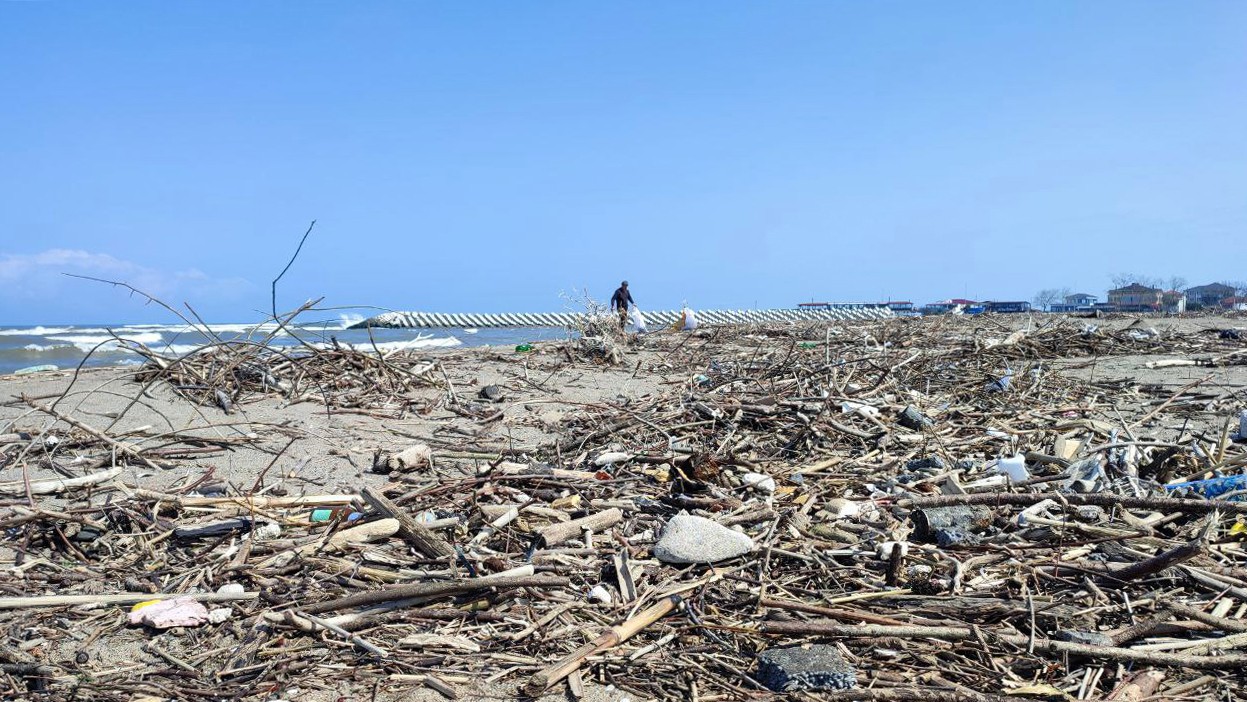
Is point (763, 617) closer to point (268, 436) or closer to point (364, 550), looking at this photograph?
point (364, 550)

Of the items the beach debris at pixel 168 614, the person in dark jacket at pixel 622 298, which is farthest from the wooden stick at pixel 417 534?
the person in dark jacket at pixel 622 298

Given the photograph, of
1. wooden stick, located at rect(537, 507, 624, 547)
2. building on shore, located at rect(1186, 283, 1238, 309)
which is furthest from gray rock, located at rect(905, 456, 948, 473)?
building on shore, located at rect(1186, 283, 1238, 309)

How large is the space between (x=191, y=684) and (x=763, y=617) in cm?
178

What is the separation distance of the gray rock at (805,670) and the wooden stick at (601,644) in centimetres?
40

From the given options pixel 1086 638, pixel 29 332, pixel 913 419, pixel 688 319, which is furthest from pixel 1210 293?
pixel 29 332

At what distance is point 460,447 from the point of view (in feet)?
16.5

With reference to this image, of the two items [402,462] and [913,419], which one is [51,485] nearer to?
[402,462]

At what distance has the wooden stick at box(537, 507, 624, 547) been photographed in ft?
10.3

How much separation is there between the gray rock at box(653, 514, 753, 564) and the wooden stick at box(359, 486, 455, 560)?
85cm

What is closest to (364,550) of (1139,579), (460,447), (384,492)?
(384,492)

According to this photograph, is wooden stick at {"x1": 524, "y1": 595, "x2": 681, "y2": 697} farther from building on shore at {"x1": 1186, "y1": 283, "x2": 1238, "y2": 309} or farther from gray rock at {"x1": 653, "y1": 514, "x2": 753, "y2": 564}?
building on shore at {"x1": 1186, "y1": 283, "x2": 1238, "y2": 309}

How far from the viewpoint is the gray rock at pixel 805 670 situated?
2.16 m

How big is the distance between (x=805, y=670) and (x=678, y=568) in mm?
838

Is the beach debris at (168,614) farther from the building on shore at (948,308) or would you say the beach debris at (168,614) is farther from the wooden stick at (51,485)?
the building on shore at (948,308)
